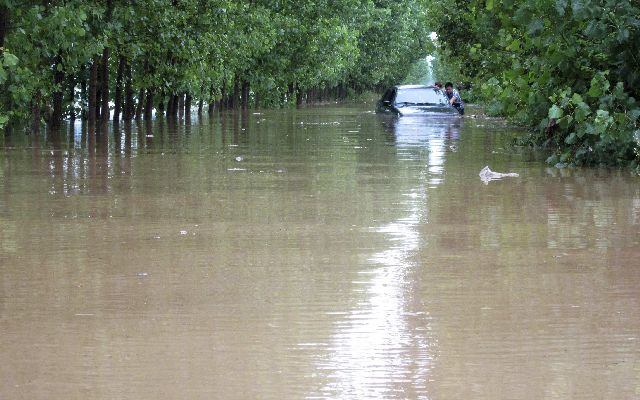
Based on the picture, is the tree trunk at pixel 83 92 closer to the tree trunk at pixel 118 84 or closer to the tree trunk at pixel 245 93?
the tree trunk at pixel 118 84

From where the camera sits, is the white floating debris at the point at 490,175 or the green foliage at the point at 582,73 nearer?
the white floating debris at the point at 490,175

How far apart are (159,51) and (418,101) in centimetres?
624

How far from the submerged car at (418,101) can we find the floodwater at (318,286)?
16.6 m

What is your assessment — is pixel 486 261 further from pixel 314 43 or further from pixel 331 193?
pixel 314 43

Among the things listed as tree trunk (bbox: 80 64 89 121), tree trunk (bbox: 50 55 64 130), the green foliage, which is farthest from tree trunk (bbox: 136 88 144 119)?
the green foliage

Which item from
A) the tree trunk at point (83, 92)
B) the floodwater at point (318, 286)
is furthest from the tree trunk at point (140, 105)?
the floodwater at point (318, 286)

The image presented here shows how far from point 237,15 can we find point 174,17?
349 inches

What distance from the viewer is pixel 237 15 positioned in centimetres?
3753

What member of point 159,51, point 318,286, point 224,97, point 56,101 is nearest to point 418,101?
point 159,51

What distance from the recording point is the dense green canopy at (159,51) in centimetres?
1883

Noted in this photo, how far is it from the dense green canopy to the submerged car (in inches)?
195

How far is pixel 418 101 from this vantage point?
101 feet

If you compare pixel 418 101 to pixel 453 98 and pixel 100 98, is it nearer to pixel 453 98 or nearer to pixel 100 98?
pixel 453 98

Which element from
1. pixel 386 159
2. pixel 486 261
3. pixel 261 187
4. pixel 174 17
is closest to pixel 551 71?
pixel 386 159
